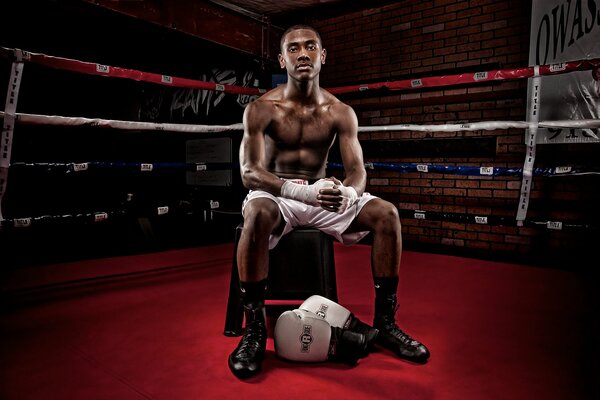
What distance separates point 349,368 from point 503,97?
289 centimetres

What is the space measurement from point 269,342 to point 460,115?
2.87 metres

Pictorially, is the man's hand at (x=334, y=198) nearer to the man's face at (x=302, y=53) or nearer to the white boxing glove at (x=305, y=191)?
the white boxing glove at (x=305, y=191)

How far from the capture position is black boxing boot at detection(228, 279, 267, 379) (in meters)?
1.30

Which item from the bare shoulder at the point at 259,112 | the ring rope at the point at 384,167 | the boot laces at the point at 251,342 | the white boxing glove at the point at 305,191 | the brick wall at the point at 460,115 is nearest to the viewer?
the boot laces at the point at 251,342

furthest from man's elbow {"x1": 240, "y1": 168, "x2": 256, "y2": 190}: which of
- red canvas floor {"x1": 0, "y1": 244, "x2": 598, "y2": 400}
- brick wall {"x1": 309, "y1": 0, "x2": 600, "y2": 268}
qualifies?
brick wall {"x1": 309, "y1": 0, "x2": 600, "y2": 268}

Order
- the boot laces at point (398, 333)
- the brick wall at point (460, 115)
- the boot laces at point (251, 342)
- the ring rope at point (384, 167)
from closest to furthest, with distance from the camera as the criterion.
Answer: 1. the boot laces at point (251, 342)
2. the boot laces at point (398, 333)
3. the ring rope at point (384, 167)
4. the brick wall at point (460, 115)

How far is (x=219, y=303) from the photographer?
208 centimetres

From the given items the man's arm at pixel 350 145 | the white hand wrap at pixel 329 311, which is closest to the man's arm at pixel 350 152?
the man's arm at pixel 350 145

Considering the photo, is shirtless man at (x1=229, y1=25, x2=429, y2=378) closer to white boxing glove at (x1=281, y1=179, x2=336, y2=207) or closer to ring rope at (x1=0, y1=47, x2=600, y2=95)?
white boxing glove at (x1=281, y1=179, x2=336, y2=207)

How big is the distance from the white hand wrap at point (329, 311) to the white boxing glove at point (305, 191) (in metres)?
0.37

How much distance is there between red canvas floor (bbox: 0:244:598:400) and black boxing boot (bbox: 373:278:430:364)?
0.04m

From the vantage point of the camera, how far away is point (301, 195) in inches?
62.6

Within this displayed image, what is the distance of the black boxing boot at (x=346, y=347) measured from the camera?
137cm

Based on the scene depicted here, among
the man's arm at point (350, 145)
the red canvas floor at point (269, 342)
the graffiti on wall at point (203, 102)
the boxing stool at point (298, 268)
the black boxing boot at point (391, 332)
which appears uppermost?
the graffiti on wall at point (203, 102)
